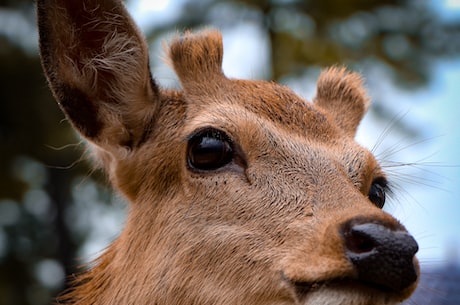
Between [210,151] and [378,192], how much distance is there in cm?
130

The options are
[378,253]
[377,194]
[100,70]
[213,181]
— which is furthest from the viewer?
[100,70]

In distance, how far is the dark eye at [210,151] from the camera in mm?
4469

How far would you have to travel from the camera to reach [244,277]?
13.2 ft

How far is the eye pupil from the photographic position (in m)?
4.92

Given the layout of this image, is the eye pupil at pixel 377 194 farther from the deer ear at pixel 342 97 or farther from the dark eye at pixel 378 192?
the deer ear at pixel 342 97

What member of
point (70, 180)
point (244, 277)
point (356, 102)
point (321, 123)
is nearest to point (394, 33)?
point (70, 180)

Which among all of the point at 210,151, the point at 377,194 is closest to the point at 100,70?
the point at 210,151

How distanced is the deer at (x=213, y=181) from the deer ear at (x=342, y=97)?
8 centimetres

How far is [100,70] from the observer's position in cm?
521

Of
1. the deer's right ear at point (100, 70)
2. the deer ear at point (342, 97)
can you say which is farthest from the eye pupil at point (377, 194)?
the deer's right ear at point (100, 70)

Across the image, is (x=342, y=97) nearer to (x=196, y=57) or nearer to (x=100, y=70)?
(x=196, y=57)

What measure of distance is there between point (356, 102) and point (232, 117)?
1.74m

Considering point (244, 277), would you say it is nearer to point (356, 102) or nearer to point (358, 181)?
point (358, 181)

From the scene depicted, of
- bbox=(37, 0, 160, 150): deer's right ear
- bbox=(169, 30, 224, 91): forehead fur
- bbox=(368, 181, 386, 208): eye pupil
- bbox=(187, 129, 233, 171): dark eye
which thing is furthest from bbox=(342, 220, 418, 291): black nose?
bbox=(169, 30, 224, 91): forehead fur
